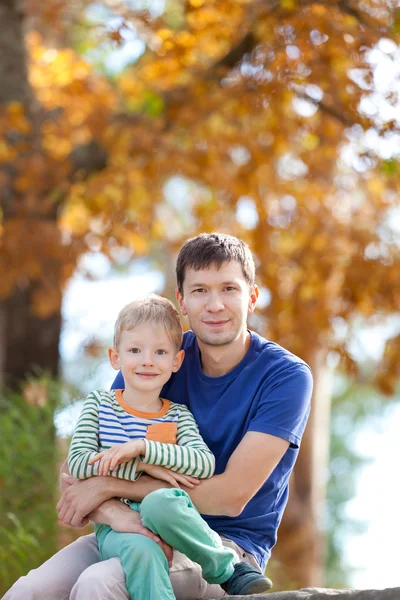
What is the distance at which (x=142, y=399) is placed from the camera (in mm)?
2914

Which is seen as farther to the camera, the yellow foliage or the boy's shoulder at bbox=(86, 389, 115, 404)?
the yellow foliage

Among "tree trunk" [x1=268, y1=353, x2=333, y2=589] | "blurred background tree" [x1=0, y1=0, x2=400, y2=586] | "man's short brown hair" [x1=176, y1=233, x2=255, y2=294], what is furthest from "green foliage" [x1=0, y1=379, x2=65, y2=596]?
"tree trunk" [x1=268, y1=353, x2=333, y2=589]

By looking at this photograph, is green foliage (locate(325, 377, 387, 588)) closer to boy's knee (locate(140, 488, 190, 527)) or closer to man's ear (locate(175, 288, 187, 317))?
man's ear (locate(175, 288, 187, 317))

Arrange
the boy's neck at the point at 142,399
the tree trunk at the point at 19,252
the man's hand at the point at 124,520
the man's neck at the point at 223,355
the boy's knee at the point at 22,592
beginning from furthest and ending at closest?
1. the tree trunk at the point at 19,252
2. the man's neck at the point at 223,355
3. the boy's neck at the point at 142,399
4. the boy's knee at the point at 22,592
5. the man's hand at the point at 124,520

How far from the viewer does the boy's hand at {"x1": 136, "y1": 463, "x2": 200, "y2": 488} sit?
2.73m

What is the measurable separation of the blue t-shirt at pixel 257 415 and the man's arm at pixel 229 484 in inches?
2.0

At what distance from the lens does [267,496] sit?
9.74ft

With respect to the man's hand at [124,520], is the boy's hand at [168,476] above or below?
above

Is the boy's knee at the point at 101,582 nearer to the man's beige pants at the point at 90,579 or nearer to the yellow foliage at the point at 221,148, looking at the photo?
the man's beige pants at the point at 90,579

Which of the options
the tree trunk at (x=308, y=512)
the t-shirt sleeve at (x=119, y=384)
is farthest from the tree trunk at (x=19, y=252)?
the t-shirt sleeve at (x=119, y=384)

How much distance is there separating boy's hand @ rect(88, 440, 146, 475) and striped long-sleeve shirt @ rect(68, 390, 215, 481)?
27 mm

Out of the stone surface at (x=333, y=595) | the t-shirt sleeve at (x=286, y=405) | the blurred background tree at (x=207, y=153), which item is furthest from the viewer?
the blurred background tree at (x=207, y=153)

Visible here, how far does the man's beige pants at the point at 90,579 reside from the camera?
2523 millimetres

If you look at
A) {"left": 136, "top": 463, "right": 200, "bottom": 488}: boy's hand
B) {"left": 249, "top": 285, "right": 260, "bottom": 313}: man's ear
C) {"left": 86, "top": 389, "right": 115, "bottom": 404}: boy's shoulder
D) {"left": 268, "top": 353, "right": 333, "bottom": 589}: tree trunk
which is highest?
{"left": 249, "top": 285, "right": 260, "bottom": 313}: man's ear
